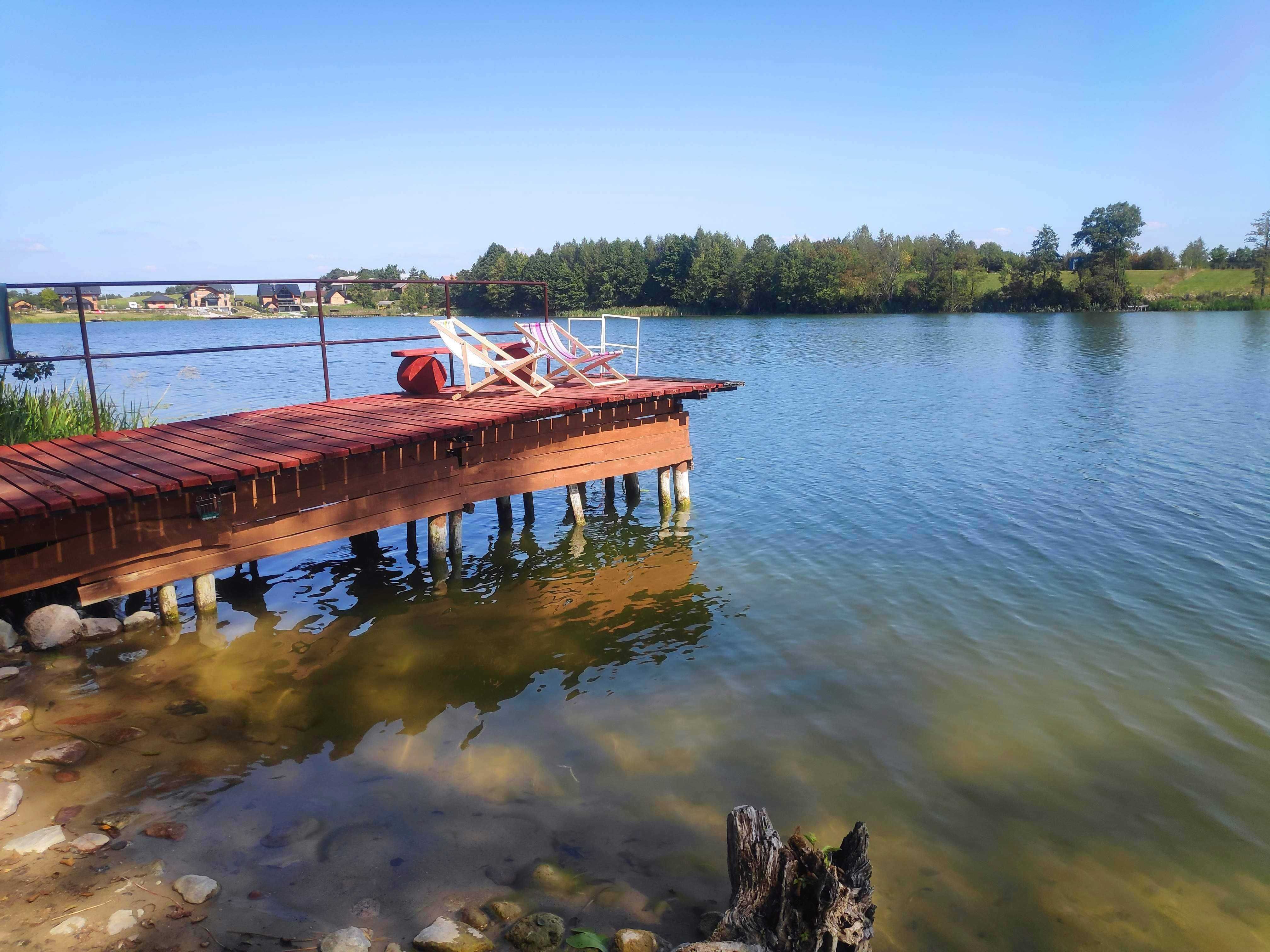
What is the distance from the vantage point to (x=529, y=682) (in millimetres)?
6789

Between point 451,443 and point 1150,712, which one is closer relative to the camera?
point 1150,712

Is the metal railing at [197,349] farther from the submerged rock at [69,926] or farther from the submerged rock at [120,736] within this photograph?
the submerged rock at [69,926]

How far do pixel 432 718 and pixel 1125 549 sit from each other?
878 cm

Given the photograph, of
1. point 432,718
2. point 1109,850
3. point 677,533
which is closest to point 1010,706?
point 1109,850

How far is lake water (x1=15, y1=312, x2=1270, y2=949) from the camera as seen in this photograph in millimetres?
4438

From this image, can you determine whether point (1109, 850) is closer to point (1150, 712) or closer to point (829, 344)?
point (1150, 712)

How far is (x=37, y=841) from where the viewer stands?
4.08 m

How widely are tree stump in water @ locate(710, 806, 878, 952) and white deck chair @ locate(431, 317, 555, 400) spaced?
7.10 meters

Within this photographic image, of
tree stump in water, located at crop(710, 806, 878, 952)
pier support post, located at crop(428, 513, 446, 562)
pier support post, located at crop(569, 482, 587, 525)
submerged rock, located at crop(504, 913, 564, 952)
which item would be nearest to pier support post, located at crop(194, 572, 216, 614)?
pier support post, located at crop(428, 513, 446, 562)

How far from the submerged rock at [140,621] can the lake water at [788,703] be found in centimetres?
36

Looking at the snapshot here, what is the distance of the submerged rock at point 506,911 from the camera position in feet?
13.0

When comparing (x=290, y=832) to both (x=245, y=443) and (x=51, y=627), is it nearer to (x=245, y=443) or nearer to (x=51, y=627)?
(x=51, y=627)

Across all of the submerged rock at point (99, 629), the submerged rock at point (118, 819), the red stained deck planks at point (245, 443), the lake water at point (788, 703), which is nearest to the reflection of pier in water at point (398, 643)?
→ the lake water at point (788, 703)

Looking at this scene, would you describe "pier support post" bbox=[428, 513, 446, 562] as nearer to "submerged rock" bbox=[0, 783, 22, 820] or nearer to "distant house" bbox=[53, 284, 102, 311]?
"distant house" bbox=[53, 284, 102, 311]
